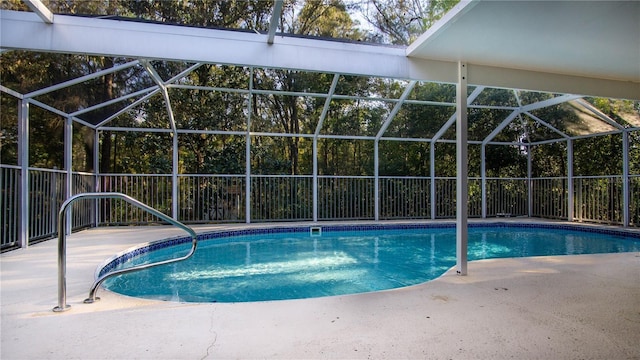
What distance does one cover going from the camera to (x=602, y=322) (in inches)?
92.2

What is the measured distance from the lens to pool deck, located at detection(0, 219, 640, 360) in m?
1.91

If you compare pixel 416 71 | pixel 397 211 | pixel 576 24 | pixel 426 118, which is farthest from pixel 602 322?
pixel 397 211

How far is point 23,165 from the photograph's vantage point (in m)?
4.95

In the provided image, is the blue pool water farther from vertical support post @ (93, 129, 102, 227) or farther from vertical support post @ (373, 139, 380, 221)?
vertical support post @ (93, 129, 102, 227)

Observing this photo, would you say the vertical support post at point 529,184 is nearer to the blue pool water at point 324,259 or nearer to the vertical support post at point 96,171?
the blue pool water at point 324,259

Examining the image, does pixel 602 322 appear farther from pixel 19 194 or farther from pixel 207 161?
pixel 207 161

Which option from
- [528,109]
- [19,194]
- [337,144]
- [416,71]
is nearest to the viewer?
[416,71]

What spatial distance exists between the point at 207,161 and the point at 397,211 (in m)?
5.34

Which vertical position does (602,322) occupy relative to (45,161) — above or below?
below

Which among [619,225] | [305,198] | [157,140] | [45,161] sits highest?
[157,140]

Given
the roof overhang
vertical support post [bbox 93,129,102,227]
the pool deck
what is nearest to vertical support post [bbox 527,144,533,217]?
the roof overhang

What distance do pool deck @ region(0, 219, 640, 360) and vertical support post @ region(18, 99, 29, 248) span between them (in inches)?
78.7

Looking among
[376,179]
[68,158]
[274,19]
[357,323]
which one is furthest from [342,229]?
[357,323]

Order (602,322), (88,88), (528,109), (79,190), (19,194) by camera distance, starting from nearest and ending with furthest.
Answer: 1. (602,322)
2. (19,194)
3. (88,88)
4. (79,190)
5. (528,109)
